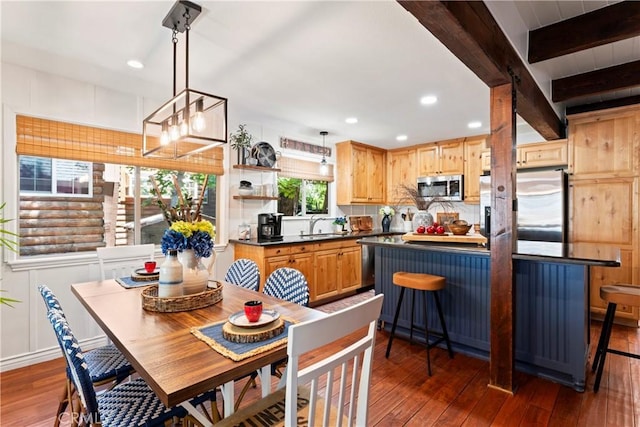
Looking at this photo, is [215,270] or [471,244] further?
[215,270]

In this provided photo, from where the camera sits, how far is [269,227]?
161 inches

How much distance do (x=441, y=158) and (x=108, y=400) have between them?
510 centimetres

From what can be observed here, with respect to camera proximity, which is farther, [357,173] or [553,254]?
[357,173]

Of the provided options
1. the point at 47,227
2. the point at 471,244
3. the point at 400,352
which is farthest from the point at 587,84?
the point at 47,227

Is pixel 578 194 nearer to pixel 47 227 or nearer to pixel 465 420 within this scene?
pixel 465 420

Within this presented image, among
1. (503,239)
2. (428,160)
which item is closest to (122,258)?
(503,239)

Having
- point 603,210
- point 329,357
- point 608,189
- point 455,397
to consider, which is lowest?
point 455,397

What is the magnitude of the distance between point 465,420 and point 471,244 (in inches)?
56.1

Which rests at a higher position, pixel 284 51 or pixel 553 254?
pixel 284 51

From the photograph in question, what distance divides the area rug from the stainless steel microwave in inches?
75.9

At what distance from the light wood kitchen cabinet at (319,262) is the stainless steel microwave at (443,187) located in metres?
1.58

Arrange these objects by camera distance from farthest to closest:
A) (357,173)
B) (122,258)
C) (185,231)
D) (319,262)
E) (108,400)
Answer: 1. (357,173)
2. (319,262)
3. (122,258)
4. (185,231)
5. (108,400)

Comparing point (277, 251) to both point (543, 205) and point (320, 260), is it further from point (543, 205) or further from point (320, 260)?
point (543, 205)

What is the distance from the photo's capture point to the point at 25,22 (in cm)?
197
